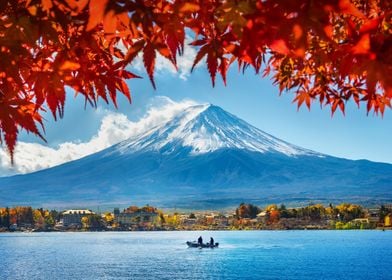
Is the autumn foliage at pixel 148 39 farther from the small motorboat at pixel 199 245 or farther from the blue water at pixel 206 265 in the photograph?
the small motorboat at pixel 199 245

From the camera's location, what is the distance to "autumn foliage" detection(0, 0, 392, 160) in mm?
2049

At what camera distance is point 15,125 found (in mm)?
2848

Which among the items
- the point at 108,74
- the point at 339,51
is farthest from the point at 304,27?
the point at 108,74

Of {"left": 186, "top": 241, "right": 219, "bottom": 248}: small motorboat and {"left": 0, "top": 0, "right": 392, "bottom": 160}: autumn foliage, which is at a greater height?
{"left": 0, "top": 0, "right": 392, "bottom": 160}: autumn foliage

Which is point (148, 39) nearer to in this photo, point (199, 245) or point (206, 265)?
point (206, 265)

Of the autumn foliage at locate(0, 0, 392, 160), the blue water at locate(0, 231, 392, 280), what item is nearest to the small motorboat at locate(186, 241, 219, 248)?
the blue water at locate(0, 231, 392, 280)

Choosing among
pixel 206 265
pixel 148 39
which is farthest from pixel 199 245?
pixel 148 39

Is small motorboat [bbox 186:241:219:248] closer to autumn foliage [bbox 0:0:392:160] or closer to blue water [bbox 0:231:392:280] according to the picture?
blue water [bbox 0:231:392:280]

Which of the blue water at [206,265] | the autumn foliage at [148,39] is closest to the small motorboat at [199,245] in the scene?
the blue water at [206,265]

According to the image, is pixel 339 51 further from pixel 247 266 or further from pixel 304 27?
pixel 247 266

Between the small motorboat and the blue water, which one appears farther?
the small motorboat

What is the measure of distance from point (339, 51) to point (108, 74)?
1405mm

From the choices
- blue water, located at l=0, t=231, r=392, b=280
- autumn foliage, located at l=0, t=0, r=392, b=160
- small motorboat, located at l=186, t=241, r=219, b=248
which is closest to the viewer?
autumn foliage, located at l=0, t=0, r=392, b=160

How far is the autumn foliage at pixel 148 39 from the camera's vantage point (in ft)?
6.72
